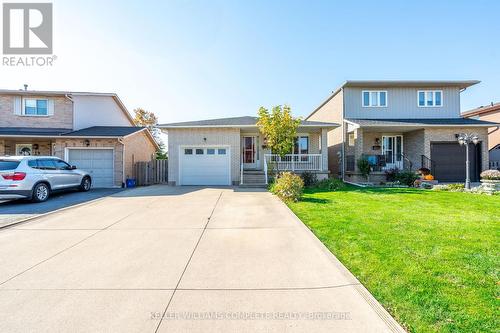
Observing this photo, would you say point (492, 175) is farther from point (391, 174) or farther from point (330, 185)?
point (330, 185)

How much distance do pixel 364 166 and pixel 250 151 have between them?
7.23 metres

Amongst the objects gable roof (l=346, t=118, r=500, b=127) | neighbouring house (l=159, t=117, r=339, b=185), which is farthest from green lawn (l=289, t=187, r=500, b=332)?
gable roof (l=346, t=118, r=500, b=127)

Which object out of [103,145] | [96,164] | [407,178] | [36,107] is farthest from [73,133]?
[407,178]

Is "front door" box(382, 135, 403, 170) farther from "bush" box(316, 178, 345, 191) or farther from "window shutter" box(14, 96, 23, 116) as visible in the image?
"window shutter" box(14, 96, 23, 116)

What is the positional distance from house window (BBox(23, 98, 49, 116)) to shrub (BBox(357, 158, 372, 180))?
2019 cm

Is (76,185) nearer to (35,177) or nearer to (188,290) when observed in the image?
(35,177)

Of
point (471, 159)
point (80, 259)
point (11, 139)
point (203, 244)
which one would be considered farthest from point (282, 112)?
point (11, 139)

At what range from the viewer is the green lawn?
250 cm

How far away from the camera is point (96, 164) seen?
47.6 ft

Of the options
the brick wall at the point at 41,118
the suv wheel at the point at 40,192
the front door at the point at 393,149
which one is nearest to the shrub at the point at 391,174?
the front door at the point at 393,149

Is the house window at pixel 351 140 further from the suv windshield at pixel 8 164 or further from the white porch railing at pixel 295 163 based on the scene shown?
the suv windshield at pixel 8 164

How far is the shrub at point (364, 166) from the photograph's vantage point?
46.1 feet

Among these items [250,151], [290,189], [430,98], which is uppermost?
[430,98]

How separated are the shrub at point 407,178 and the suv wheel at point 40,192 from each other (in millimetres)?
17419
